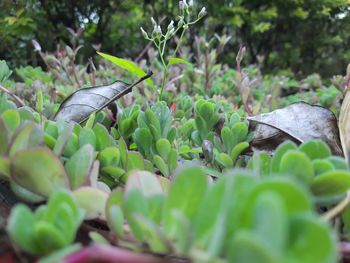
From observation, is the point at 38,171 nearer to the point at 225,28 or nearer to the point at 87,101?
the point at 87,101

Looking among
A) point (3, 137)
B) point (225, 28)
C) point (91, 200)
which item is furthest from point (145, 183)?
point (225, 28)

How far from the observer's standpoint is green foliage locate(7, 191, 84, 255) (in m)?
0.38

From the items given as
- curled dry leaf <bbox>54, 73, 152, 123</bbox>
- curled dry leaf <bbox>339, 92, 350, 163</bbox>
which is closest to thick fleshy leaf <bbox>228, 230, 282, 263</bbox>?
curled dry leaf <bbox>339, 92, 350, 163</bbox>

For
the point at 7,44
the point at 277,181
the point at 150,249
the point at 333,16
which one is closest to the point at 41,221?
the point at 150,249

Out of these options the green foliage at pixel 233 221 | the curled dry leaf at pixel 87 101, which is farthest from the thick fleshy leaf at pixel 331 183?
the curled dry leaf at pixel 87 101

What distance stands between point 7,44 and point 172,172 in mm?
3331

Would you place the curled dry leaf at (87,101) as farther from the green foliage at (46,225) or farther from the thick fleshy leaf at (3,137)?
the green foliage at (46,225)

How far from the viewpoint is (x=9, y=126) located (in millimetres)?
572

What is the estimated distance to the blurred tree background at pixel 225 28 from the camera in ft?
15.1

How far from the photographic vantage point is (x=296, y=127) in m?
0.82

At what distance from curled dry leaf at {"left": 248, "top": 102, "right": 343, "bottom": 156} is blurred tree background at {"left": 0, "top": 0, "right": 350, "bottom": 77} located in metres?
3.42

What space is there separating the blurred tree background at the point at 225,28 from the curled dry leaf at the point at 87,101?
324cm

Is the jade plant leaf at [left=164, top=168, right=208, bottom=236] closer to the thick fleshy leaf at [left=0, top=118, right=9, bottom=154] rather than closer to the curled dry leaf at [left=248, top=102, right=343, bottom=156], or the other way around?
the thick fleshy leaf at [left=0, top=118, right=9, bottom=154]

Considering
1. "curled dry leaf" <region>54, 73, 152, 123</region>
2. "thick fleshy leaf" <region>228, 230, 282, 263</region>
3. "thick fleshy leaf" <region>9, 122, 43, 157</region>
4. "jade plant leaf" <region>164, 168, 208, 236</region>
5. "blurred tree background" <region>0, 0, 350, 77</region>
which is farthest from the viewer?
"blurred tree background" <region>0, 0, 350, 77</region>
